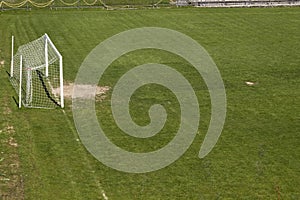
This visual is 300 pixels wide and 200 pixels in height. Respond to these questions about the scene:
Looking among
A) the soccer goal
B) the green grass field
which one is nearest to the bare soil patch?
the soccer goal

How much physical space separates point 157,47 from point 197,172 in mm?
16114

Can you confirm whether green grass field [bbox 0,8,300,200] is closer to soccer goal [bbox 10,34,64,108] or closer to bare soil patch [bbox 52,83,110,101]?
bare soil patch [bbox 52,83,110,101]

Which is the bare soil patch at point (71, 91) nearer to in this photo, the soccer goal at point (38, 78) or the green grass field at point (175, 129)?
the soccer goal at point (38, 78)

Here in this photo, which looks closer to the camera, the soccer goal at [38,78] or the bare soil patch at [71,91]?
the soccer goal at [38,78]

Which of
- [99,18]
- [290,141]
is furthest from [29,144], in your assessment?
[99,18]

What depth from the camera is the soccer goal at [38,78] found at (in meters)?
22.2

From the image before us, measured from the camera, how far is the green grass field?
15.6 meters

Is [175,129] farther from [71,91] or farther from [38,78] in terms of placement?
[38,78]

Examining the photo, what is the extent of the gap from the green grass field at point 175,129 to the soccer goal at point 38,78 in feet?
1.83

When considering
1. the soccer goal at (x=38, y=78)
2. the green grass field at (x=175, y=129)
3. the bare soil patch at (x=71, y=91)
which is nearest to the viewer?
the green grass field at (x=175, y=129)

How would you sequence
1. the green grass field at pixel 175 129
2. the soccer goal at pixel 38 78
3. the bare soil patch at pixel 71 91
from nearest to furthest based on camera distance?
the green grass field at pixel 175 129, the soccer goal at pixel 38 78, the bare soil patch at pixel 71 91

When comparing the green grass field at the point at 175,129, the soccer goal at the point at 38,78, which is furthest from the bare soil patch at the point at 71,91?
the green grass field at the point at 175,129

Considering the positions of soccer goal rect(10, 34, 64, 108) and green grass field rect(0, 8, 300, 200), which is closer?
green grass field rect(0, 8, 300, 200)

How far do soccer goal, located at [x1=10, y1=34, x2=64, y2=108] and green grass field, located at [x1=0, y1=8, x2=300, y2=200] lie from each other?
558 mm
